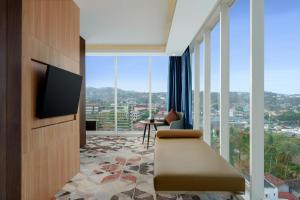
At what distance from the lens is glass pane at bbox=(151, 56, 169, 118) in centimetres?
802

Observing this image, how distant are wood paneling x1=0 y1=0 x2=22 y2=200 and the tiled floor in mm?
806

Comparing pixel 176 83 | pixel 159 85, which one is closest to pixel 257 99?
pixel 176 83

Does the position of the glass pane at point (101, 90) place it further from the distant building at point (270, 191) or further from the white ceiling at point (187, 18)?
the distant building at point (270, 191)

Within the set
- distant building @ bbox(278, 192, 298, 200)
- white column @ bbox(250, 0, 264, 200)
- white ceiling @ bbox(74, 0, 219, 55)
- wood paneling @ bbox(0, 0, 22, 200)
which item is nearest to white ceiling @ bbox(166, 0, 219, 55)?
white ceiling @ bbox(74, 0, 219, 55)

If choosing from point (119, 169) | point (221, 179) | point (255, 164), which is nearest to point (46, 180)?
point (119, 169)

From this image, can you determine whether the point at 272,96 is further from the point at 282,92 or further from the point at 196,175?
the point at 196,175

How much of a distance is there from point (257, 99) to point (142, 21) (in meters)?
3.32

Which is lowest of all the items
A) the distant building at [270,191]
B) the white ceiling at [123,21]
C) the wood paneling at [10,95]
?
the distant building at [270,191]

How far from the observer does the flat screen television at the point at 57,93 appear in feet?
8.47

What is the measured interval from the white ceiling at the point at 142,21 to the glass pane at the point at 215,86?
0.35 meters

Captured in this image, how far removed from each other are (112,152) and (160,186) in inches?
139

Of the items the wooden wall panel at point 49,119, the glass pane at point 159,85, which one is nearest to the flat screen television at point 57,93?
the wooden wall panel at point 49,119

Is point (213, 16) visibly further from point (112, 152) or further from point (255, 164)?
point (112, 152)

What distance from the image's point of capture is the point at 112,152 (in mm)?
5371
